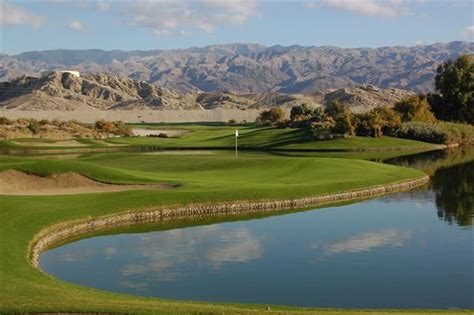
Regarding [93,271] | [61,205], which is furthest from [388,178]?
[93,271]

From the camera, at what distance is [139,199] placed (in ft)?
119

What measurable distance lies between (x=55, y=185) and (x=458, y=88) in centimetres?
8503

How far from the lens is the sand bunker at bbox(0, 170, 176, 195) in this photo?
39344 mm

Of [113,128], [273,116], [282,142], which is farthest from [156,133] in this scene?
[282,142]

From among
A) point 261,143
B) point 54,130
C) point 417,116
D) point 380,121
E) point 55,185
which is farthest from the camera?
point 54,130

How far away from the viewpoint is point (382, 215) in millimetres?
36688

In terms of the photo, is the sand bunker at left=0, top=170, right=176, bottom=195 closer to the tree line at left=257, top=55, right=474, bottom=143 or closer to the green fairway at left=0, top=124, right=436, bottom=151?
the green fairway at left=0, top=124, right=436, bottom=151

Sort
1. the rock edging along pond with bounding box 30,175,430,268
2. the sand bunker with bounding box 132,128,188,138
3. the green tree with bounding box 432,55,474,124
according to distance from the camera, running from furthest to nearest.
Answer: the sand bunker with bounding box 132,128,188,138, the green tree with bounding box 432,55,474,124, the rock edging along pond with bounding box 30,175,430,268

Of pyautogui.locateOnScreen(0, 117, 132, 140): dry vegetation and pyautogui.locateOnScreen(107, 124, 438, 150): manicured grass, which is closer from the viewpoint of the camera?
pyautogui.locateOnScreen(107, 124, 438, 150): manicured grass

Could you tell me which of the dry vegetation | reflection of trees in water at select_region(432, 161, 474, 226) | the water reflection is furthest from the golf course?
the dry vegetation

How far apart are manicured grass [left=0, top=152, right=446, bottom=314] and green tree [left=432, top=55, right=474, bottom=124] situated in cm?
6165

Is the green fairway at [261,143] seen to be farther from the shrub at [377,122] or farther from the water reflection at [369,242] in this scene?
the water reflection at [369,242]

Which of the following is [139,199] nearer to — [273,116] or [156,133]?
[156,133]

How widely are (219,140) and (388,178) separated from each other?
50.7m
